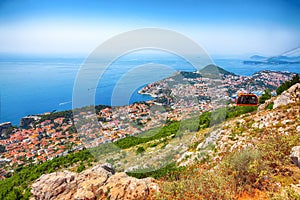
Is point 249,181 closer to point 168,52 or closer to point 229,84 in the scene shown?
point 168,52

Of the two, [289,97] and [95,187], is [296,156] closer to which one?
[95,187]

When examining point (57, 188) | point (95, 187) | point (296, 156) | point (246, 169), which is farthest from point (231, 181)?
point (57, 188)

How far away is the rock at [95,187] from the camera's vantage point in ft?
10.6

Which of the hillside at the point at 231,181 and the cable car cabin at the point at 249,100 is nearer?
the hillside at the point at 231,181

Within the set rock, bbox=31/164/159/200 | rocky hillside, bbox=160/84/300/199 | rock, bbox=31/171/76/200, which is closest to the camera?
rocky hillside, bbox=160/84/300/199

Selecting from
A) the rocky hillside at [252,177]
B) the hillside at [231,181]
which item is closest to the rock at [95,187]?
the hillside at [231,181]

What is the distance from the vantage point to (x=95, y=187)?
3.59m

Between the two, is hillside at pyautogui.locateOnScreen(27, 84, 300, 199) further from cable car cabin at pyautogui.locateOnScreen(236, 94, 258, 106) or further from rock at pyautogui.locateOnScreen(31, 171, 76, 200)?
cable car cabin at pyautogui.locateOnScreen(236, 94, 258, 106)

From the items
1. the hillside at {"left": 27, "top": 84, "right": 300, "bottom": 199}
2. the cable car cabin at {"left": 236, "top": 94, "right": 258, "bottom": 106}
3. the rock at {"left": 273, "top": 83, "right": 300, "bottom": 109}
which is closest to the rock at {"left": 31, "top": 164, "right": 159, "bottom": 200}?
the hillside at {"left": 27, "top": 84, "right": 300, "bottom": 199}

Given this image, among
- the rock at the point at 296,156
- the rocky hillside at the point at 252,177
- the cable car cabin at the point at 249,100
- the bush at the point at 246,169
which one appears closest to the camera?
the rocky hillside at the point at 252,177

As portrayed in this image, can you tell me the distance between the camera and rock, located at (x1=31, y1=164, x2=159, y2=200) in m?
3.24

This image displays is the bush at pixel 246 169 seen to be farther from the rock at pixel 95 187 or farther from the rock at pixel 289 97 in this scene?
the rock at pixel 289 97

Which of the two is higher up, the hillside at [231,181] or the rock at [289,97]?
the rock at [289,97]

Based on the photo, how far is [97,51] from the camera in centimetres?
402
